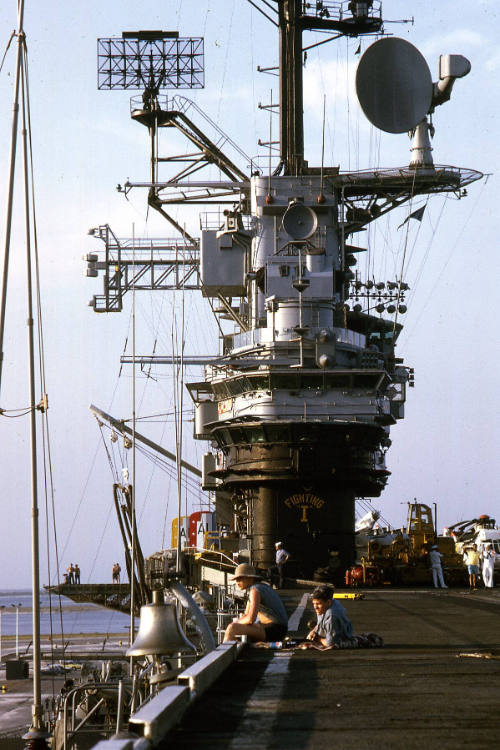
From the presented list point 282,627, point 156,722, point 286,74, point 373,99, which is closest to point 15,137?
point 282,627

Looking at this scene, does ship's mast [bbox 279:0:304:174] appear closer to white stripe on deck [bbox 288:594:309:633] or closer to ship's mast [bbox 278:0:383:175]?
ship's mast [bbox 278:0:383:175]

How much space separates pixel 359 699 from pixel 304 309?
41424 millimetres

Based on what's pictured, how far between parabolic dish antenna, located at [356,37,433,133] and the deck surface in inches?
1426

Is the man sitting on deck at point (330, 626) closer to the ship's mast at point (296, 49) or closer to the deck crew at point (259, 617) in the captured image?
the deck crew at point (259, 617)

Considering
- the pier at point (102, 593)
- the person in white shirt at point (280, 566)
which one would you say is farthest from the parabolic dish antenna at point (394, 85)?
the pier at point (102, 593)

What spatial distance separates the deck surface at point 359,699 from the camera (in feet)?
31.4

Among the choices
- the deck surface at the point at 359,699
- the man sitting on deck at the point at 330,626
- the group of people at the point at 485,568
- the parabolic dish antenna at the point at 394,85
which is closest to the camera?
the deck surface at the point at 359,699

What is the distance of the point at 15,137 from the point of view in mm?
23750

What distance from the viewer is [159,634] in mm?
15164

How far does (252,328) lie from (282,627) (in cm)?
3878

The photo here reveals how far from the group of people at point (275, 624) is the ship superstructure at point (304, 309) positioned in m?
28.1

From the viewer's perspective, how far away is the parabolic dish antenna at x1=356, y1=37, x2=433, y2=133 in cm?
5281

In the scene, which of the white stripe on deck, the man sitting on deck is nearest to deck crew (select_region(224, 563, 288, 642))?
the man sitting on deck

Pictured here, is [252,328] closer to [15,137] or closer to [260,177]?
[260,177]
